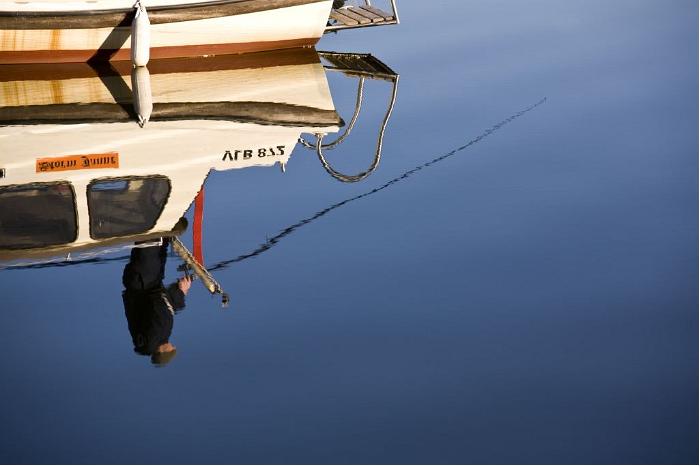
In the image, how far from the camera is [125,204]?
40.5 feet

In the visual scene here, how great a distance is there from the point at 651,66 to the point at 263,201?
6118mm

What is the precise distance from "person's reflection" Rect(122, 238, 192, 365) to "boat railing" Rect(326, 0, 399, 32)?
22.1 feet

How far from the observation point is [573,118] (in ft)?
48.9

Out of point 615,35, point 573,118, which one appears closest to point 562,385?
point 573,118

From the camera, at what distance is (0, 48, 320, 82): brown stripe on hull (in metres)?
15.9

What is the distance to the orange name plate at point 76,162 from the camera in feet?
42.0

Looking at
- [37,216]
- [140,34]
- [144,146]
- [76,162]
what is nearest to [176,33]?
[140,34]

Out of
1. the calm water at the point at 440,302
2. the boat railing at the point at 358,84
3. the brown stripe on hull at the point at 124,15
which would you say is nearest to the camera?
the calm water at the point at 440,302

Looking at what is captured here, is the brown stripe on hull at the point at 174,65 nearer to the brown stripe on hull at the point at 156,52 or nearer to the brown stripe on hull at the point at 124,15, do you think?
the brown stripe on hull at the point at 156,52

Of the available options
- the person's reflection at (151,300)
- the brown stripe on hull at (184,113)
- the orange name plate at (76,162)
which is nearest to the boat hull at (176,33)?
the brown stripe on hull at (184,113)

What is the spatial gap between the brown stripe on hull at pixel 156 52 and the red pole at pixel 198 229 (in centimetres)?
475

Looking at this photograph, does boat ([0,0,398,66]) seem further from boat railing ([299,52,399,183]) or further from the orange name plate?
the orange name plate

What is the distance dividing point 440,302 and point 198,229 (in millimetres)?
2189

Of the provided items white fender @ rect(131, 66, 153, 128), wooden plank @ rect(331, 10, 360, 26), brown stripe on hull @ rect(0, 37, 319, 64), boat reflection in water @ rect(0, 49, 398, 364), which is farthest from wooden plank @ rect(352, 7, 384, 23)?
white fender @ rect(131, 66, 153, 128)
